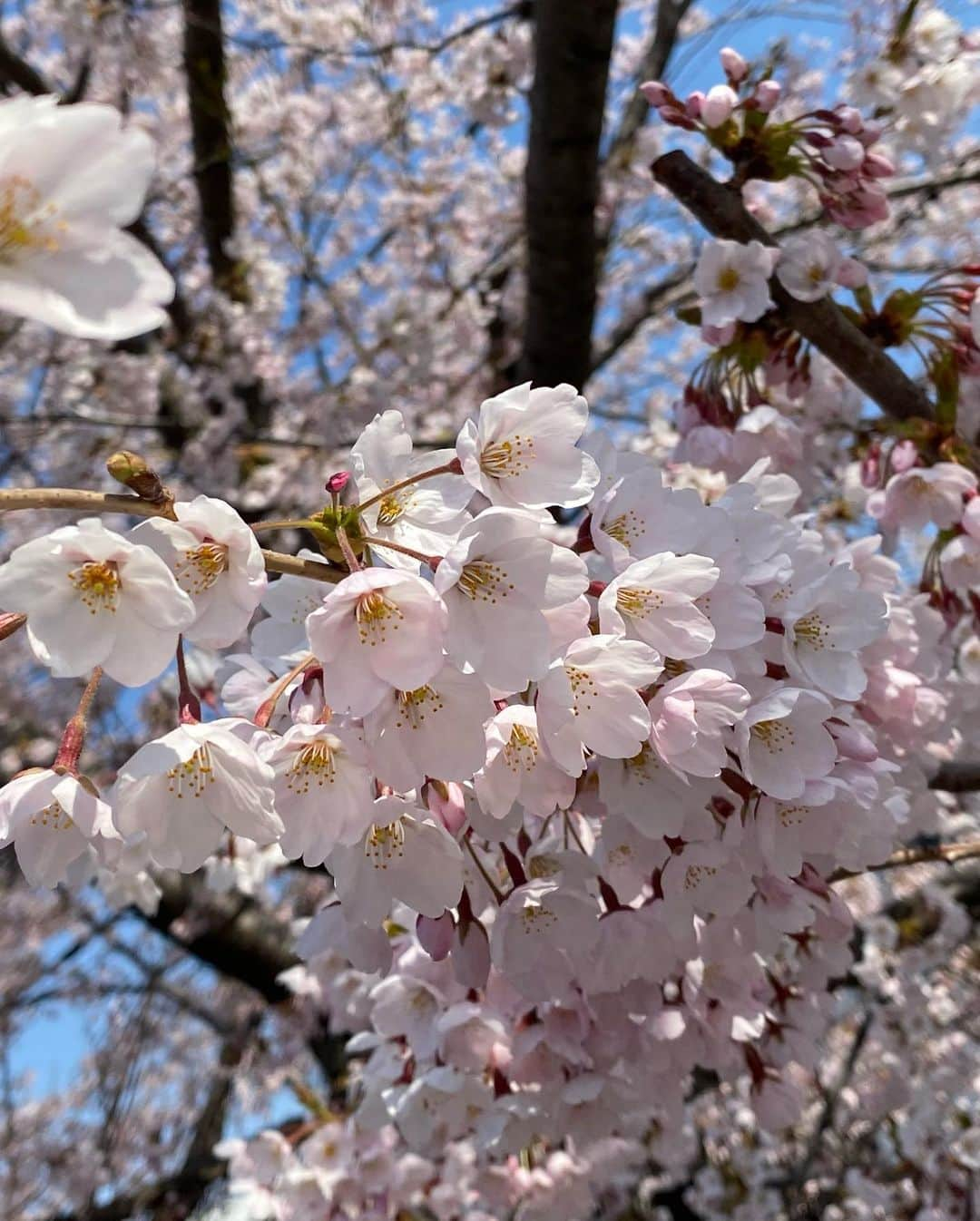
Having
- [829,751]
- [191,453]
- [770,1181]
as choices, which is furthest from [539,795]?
[191,453]

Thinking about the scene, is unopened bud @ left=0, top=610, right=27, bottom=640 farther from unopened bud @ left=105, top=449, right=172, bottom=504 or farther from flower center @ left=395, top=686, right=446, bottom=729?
flower center @ left=395, top=686, right=446, bottom=729

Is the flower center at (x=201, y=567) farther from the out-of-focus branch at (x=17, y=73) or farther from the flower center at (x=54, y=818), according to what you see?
the out-of-focus branch at (x=17, y=73)

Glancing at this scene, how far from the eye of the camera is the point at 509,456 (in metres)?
0.92

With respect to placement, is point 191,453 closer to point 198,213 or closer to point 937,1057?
point 198,213

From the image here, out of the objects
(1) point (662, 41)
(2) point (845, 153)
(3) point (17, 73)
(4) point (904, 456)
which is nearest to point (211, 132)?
(3) point (17, 73)

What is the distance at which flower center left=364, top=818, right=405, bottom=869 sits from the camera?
92cm

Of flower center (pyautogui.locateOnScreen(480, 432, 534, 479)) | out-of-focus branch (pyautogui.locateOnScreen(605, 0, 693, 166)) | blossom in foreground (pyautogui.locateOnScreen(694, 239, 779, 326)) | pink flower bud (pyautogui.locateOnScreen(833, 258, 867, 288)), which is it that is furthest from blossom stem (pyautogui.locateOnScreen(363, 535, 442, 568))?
out-of-focus branch (pyautogui.locateOnScreen(605, 0, 693, 166))

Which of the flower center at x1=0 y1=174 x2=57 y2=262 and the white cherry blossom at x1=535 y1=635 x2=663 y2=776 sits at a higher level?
the flower center at x1=0 y1=174 x2=57 y2=262

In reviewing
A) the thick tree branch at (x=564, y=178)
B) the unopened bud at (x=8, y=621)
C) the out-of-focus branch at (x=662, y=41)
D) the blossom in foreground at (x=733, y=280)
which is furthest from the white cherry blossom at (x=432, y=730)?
the out-of-focus branch at (x=662, y=41)

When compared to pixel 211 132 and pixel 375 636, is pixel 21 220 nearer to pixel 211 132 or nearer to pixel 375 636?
pixel 375 636

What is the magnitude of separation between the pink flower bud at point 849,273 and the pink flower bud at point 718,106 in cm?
34

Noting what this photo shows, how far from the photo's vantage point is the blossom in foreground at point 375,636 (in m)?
0.75

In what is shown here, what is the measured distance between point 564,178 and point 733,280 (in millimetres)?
1062

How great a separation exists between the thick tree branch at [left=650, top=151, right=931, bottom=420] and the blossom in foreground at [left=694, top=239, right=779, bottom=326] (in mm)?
53
